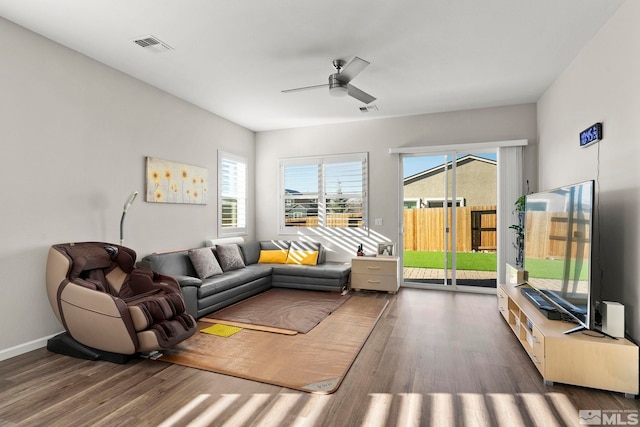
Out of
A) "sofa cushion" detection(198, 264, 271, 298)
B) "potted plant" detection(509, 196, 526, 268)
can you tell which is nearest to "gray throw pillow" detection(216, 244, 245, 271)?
"sofa cushion" detection(198, 264, 271, 298)

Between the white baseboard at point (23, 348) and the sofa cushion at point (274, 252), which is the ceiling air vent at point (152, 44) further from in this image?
the sofa cushion at point (274, 252)

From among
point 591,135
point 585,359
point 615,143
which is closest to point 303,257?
point 585,359

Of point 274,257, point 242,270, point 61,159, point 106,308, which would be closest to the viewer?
point 106,308

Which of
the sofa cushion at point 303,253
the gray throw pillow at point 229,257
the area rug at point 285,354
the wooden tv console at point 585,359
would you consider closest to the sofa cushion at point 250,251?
the gray throw pillow at point 229,257

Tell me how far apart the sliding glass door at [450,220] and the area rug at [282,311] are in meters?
1.66

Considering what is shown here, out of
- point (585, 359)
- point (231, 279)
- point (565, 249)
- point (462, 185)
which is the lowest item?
point (585, 359)

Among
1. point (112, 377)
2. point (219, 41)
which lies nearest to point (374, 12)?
point (219, 41)

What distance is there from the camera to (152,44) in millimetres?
3223

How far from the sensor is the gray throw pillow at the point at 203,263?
173 inches

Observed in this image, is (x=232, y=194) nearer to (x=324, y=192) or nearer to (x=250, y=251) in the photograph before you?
(x=250, y=251)

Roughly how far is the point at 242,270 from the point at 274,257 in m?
0.91

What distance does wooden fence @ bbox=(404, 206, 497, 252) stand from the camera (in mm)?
5375

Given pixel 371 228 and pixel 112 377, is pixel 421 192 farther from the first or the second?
pixel 112 377

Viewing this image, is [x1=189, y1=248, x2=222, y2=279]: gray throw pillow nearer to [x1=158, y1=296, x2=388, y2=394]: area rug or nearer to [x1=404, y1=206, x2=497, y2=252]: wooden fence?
[x1=158, y1=296, x2=388, y2=394]: area rug
